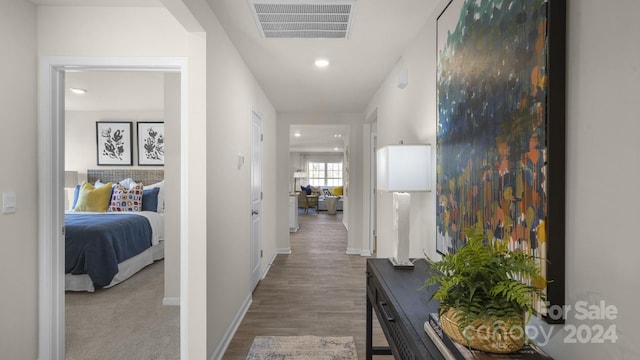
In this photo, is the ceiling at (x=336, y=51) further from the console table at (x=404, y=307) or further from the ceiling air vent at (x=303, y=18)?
the console table at (x=404, y=307)

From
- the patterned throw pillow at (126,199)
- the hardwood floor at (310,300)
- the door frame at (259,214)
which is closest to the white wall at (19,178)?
the hardwood floor at (310,300)

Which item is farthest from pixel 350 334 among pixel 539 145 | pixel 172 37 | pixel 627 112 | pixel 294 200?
pixel 294 200

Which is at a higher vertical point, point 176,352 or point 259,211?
point 259,211

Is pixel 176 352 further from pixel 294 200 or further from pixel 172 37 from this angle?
pixel 294 200

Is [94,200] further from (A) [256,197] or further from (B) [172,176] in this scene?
(A) [256,197]

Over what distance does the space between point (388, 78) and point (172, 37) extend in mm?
2156

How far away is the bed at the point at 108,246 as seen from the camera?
3.50 metres

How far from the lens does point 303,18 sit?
2.15m

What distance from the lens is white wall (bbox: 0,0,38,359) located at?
188cm

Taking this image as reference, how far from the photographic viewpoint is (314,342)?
252 centimetres

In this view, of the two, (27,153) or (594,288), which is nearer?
(594,288)

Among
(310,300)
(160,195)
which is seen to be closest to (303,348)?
(310,300)

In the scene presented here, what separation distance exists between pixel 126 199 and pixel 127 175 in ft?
3.02

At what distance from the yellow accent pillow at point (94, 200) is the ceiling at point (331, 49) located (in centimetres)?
309
